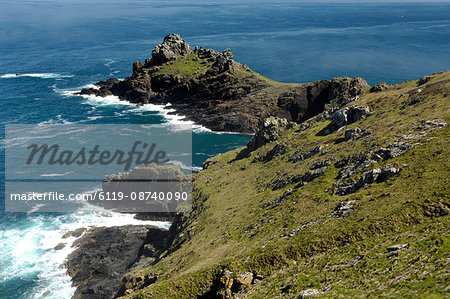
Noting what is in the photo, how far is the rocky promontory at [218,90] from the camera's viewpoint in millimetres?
123688

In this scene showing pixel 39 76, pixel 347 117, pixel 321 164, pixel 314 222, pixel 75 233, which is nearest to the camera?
pixel 314 222

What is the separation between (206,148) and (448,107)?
78259mm

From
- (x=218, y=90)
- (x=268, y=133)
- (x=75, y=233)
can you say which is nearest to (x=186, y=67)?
(x=218, y=90)

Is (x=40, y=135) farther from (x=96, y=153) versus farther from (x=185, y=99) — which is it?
(x=185, y=99)

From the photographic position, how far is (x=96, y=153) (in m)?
102

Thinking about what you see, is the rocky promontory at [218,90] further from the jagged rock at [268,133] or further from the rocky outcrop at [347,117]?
the rocky outcrop at [347,117]

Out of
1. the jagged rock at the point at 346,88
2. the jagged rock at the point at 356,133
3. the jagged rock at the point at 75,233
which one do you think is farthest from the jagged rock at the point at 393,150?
the jagged rock at the point at 346,88

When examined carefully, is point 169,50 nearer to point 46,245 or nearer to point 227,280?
point 46,245

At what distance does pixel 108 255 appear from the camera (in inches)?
2210

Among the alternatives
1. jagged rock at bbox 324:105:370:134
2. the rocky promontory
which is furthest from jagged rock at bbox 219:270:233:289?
the rocky promontory

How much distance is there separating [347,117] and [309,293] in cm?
4200

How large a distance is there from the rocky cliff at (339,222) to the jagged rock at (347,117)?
0.23m

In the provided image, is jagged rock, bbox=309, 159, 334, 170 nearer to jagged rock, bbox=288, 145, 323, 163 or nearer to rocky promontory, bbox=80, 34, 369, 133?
jagged rock, bbox=288, 145, 323, 163

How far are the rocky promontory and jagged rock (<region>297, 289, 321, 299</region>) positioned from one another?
92.0 m
